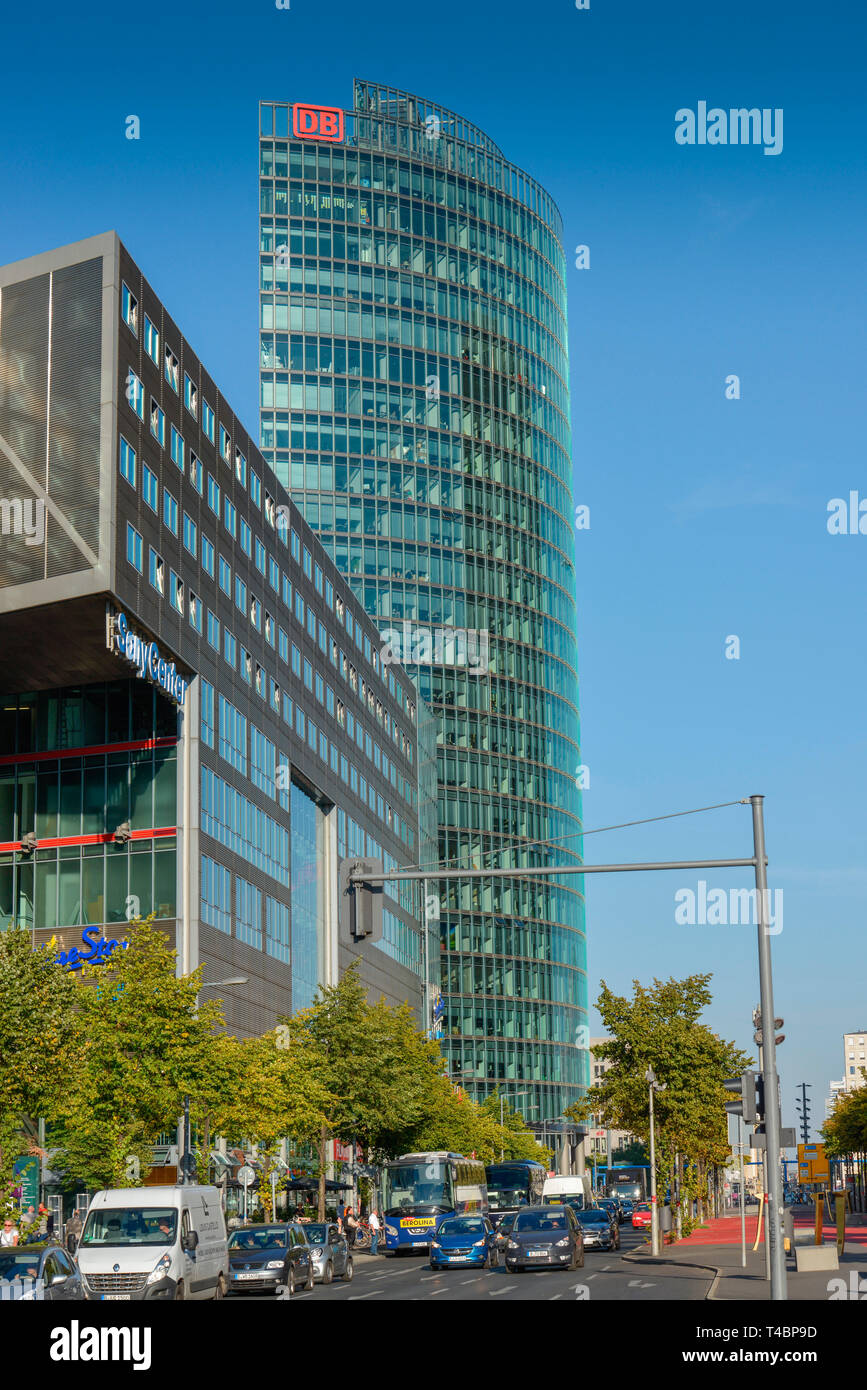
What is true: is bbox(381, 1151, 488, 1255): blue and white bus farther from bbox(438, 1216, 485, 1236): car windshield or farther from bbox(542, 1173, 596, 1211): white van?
bbox(438, 1216, 485, 1236): car windshield

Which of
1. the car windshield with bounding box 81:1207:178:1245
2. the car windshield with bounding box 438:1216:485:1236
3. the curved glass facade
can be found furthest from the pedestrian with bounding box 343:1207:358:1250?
the curved glass facade

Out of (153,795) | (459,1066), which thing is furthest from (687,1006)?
(459,1066)

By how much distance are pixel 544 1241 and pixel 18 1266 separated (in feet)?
76.6

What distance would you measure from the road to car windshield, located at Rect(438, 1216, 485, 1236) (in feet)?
3.48

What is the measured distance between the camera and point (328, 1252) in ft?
136

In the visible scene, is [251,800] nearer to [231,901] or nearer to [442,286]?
[231,901]

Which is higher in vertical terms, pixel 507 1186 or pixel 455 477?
pixel 455 477

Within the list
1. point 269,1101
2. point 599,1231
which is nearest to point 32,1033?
point 269,1101

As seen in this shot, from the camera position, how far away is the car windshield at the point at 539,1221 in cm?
4400

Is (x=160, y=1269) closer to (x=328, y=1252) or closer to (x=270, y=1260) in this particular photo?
(x=270, y=1260)

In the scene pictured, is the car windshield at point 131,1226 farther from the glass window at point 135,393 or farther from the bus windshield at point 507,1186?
the bus windshield at point 507,1186

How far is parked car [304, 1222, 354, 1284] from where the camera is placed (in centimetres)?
4066

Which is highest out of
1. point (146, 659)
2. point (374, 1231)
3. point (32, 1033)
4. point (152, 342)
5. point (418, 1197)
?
point (152, 342)
